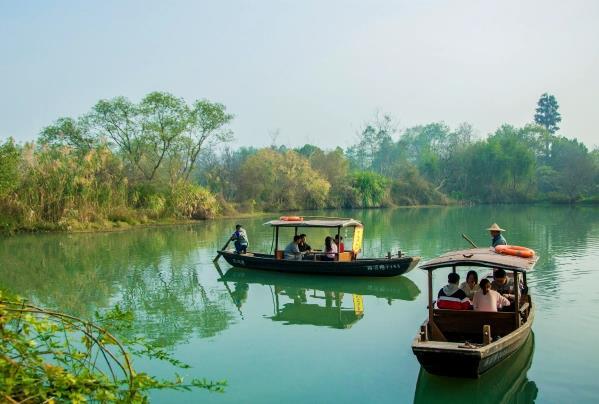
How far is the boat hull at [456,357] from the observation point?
6.12 meters

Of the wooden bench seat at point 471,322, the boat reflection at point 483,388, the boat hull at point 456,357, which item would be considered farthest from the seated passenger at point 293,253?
the boat hull at point 456,357

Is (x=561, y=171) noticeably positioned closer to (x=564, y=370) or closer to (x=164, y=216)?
(x=164, y=216)

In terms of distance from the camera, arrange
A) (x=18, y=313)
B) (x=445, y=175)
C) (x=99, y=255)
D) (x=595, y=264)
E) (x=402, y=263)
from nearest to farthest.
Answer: (x=18, y=313)
(x=402, y=263)
(x=595, y=264)
(x=99, y=255)
(x=445, y=175)

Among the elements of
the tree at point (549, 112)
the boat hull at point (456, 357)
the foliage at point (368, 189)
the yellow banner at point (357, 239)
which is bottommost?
the boat hull at point (456, 357)

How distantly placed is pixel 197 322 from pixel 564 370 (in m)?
6.30

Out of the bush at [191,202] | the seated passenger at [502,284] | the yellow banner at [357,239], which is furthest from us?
the bush at [191,202]

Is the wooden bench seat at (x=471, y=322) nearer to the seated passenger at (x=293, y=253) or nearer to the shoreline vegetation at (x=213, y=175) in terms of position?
the seated passenger at (x=293, y=253)

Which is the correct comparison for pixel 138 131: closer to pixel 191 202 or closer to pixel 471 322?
pixel 191 202

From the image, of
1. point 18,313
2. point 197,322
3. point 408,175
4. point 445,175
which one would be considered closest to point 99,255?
point 197,322

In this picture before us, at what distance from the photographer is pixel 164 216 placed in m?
33.8

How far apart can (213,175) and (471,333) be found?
4080 centimetres

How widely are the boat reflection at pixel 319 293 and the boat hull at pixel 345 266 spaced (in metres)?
0.18

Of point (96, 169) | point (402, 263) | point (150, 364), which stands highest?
point (96, 169)

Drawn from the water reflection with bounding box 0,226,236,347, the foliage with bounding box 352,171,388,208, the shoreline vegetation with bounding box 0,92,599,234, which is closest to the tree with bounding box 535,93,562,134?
the shoreline vegetation with bounding box 0,92,599,234
